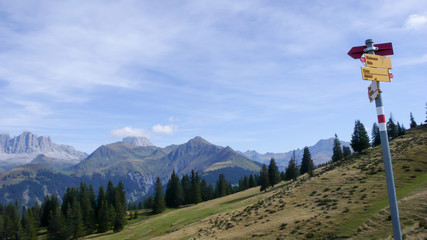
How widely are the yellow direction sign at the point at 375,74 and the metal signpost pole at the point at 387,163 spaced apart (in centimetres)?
64

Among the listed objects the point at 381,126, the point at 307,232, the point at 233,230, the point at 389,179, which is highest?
the point at 381,126

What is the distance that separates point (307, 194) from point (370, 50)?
44187 mm

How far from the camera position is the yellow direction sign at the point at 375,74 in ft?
34.0

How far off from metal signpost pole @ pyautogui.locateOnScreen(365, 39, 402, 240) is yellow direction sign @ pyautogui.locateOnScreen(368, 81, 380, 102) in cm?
15

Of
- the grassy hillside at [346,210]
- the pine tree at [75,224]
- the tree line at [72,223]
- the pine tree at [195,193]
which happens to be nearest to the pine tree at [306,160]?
the pine tree at [195,193]

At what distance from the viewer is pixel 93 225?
102 metres

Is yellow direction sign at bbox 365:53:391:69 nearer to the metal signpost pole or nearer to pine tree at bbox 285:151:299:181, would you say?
the metal signpost pole

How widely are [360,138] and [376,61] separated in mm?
99787

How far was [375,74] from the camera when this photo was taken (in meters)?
10.5

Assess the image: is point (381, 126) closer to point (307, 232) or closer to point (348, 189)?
point (307, 232)

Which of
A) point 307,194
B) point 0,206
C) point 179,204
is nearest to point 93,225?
point 179,204

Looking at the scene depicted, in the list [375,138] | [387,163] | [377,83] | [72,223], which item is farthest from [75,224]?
[375,138]

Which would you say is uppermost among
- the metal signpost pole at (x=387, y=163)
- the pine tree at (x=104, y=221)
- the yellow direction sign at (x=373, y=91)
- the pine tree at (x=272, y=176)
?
the yellow direction sign at (x=373, y=91)

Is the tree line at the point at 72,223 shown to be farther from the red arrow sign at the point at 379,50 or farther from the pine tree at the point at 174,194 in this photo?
the red arrow sign at the point at 379,50
